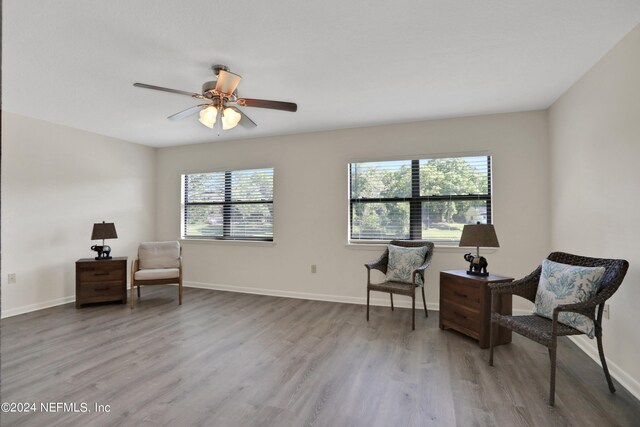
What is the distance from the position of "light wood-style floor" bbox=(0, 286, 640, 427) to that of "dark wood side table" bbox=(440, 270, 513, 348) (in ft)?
0.38

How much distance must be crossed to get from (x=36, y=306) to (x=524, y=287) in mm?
5386

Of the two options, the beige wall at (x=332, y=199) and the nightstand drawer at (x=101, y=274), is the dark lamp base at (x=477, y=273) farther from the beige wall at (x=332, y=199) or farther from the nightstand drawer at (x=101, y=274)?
the nightstand drawer at (x=101, y=274)

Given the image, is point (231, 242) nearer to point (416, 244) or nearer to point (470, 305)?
point (416, 244)

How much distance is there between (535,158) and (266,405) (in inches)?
148

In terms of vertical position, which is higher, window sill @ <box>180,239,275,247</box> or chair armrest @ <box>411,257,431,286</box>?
window sill @ <box>180,239,275,247</box>

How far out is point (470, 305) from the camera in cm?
339

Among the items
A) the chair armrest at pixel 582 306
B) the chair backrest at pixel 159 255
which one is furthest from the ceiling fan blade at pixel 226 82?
the chair backrest at pixel 159 255

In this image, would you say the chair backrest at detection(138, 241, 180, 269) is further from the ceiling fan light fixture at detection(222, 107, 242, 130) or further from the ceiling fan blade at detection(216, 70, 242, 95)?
the ceiling fan blade at detection(216, 70, 242, 95)

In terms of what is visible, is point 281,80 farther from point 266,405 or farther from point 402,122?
point 266,405

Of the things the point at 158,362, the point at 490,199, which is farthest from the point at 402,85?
the point at 158,362

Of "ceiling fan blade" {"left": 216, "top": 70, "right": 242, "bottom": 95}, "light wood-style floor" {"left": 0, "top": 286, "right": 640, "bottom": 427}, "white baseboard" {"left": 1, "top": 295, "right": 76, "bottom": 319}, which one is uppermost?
"ceiling fan blade" {"left": 216, "top": 70, "right": 242, "bottom": 95}

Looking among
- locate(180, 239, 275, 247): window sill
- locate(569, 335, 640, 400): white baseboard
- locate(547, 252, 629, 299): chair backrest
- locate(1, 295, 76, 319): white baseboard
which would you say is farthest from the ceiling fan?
locate(1, 295, 76, 319): white baseboard

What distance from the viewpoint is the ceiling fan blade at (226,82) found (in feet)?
8.78

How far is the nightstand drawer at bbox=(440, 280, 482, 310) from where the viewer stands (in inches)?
132
